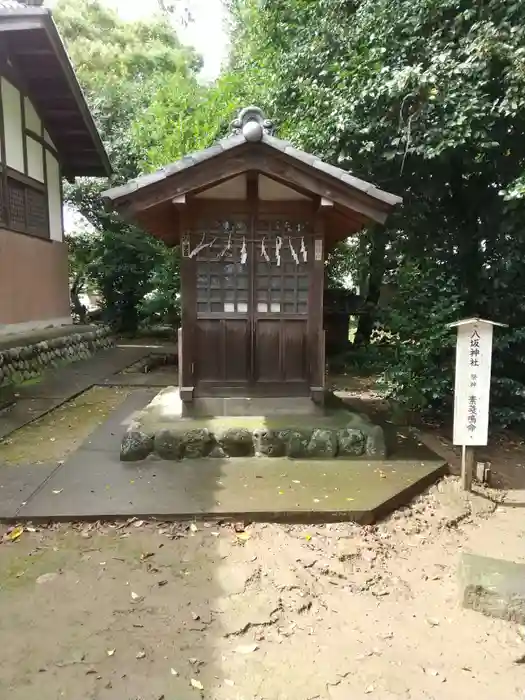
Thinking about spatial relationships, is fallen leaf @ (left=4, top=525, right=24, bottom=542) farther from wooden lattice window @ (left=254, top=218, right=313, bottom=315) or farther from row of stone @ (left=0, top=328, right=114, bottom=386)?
row of stone @ (left=0, top=328, right=114, bottom=386)

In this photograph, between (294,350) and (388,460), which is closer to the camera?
(388,460)

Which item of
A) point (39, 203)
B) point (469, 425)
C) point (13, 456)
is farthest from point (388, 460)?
point (39, 203)

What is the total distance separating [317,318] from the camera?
22.1ft

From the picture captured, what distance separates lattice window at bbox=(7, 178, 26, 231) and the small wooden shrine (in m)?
5.45

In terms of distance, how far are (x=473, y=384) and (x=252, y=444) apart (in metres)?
2.55

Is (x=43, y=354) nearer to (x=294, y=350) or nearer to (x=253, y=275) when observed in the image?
(x=253, y=275)

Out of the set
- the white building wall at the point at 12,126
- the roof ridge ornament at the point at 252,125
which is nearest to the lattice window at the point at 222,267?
the roof ridge ornament at the point at 252,125

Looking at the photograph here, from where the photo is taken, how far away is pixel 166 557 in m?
4.21

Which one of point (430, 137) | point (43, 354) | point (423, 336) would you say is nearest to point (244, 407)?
point (423, 336)

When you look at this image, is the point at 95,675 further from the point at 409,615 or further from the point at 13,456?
the point at 13,456

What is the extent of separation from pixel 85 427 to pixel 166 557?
4.15 m

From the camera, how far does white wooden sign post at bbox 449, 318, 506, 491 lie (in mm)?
5723

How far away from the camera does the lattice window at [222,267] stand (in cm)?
659

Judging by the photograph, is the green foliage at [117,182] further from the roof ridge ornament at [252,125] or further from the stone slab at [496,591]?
the stone slab at [496,591]
